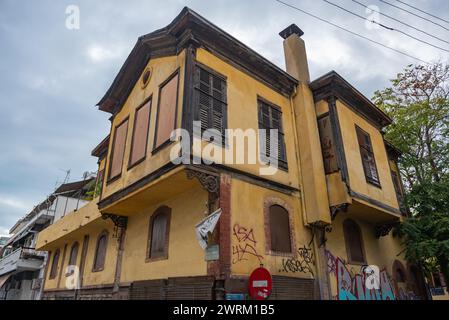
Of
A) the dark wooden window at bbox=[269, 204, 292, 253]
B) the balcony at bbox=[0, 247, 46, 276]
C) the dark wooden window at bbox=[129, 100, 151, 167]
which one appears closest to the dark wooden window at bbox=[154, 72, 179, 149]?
the dark wooden window at bbox=[129, 100, 151, 167]

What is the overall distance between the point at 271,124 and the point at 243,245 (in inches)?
187

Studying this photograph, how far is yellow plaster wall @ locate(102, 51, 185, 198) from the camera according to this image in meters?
9.04

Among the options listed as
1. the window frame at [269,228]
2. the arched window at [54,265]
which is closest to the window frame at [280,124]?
the window frame at [269,228]

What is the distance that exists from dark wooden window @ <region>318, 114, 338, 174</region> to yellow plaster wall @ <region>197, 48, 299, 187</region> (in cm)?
123

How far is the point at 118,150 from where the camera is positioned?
484 inches

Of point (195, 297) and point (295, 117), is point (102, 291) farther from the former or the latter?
point (295, 117)

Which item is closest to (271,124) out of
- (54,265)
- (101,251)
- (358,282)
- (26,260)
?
(358,282)

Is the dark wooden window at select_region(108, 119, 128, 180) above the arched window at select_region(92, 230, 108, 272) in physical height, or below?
above

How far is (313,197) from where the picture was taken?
1038 centimetres

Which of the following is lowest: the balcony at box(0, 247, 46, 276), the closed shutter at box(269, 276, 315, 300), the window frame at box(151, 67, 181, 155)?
the closed shutter at box(269, 276, 315, 300)

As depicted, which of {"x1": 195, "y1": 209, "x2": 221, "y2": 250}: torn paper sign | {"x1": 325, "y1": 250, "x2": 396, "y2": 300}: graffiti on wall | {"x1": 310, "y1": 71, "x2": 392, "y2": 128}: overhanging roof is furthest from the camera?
{"x1": 310, "y1": 71, "x2": 392, "y2": 128}: overhanging roof

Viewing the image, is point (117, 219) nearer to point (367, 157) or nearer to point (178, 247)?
point (178, 247)

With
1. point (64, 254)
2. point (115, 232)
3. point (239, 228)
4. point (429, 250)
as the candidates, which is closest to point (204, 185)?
point (239, 228)

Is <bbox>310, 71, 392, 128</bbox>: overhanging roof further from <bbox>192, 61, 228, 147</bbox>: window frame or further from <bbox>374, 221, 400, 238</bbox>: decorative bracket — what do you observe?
<bbox>374, 221, 400, 238</bbox>: decorative bracket
